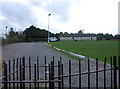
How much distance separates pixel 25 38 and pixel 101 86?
61470mm

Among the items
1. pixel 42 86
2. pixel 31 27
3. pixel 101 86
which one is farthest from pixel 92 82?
pixel 31 27

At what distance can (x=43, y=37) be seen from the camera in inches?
2685

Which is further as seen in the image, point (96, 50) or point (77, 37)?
point (77, 37)

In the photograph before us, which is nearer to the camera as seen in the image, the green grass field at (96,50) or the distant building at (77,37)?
the green grass field at (96,50)

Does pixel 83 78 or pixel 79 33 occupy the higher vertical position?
pixel 79 33

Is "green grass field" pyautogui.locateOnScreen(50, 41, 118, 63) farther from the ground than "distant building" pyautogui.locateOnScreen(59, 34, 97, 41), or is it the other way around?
"distant building" pyautogui.locateOnScreen(59, 34, 97, 41)

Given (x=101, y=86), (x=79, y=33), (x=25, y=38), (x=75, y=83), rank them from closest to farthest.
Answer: (x=101, y=86), (x=75, y=83), (x=25, y=38), (x=79, y=33)

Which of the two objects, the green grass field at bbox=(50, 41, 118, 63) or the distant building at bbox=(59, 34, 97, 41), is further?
the distant building at bbox=(59, 34, 97, 41)

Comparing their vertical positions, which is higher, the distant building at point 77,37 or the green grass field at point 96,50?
the distant building at point 77,37

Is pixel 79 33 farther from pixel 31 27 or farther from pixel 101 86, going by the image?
pixel 101 86

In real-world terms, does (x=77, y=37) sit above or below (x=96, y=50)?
above

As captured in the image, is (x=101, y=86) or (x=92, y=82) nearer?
(x=101, y=86)

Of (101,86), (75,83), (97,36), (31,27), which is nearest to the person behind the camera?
(101,86)

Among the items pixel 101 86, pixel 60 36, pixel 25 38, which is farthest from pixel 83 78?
pixel 60 36
